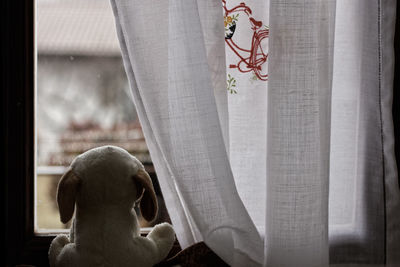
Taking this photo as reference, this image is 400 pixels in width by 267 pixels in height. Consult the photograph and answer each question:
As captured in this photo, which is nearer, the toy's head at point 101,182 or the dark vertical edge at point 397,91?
the toy's head at point 101,182

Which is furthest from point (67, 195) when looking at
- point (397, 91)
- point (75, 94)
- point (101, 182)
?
point (397, 91)

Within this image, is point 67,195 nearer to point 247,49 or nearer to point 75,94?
point 75,94

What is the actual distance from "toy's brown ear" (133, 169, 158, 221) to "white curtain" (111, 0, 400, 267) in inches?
1.7

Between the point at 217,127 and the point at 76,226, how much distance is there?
335 millimetres

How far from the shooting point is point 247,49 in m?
1.02

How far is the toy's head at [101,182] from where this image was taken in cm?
93

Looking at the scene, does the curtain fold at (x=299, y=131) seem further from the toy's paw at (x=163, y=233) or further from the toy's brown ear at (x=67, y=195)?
the toy's brown ear at (x=67, y=195)

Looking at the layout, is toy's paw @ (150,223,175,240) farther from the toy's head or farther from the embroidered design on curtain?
the embroidered design on curtain

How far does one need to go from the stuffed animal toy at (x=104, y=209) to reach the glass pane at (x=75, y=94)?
23 centimetres

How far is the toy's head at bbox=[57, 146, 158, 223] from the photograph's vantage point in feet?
3.06

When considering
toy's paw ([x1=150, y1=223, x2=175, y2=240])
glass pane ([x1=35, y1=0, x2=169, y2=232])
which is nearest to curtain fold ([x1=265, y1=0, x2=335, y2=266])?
toy's paw ([x1=150, y1=223, x2=175, y2=240])

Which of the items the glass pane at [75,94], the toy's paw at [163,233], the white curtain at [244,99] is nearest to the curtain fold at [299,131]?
the white curtain at [244,99]

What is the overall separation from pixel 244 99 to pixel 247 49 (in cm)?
10
